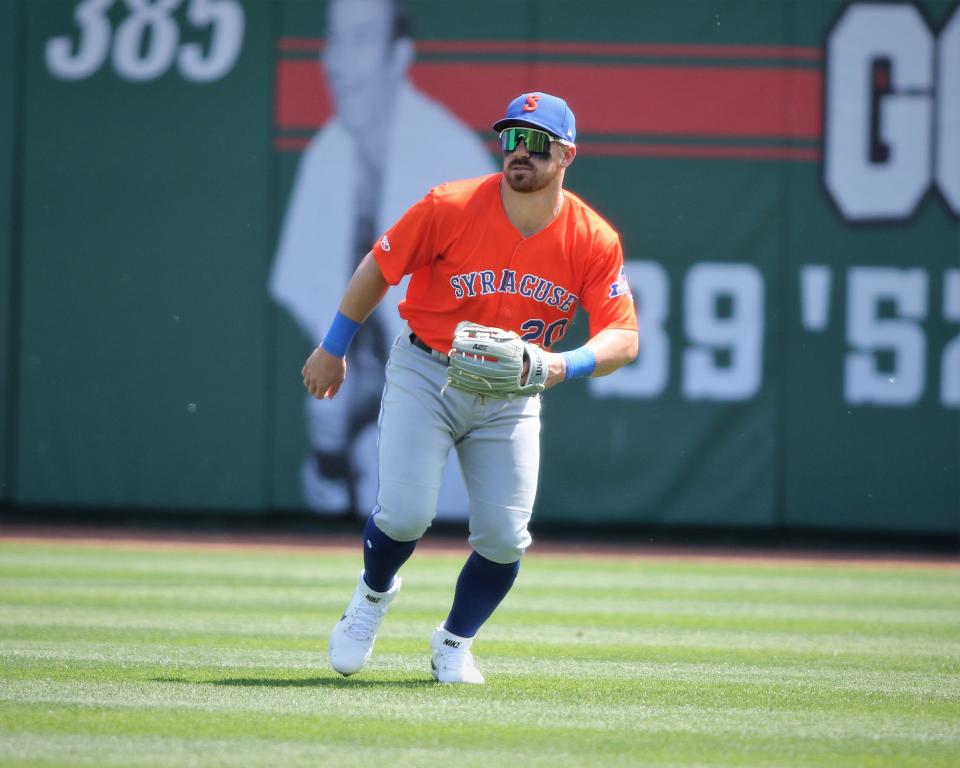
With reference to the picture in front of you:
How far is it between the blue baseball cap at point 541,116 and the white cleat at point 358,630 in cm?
164

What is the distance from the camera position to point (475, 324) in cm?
488

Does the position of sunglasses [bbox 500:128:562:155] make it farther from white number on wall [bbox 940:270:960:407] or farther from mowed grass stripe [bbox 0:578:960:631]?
white number on wall [bbox 940:270:960:407]

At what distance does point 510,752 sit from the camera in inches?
150

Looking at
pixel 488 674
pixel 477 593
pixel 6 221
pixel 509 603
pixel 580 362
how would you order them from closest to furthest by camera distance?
1. pixel 580 362
2. pixel 477 593
3. pixel 488 674
4. pixel 509 603
5. pixel 6 221

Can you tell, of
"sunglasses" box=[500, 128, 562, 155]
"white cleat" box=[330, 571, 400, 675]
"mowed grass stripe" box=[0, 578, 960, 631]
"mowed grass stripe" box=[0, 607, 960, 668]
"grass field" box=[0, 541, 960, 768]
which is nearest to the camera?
"grass field" box=[0, 541, 960, 768]

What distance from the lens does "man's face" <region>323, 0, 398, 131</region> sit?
11.8m

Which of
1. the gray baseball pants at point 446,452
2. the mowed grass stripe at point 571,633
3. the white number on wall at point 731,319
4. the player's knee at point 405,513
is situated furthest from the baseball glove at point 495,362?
the white number on wall at point 731,319

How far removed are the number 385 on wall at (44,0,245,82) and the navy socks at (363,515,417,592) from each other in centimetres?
768

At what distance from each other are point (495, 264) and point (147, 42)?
25.4 ft

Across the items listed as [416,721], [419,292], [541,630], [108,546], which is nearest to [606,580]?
[541,630]

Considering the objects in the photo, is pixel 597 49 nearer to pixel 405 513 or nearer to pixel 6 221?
pixel 6 221

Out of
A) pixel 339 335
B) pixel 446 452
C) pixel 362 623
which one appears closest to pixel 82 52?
pixel 339 335

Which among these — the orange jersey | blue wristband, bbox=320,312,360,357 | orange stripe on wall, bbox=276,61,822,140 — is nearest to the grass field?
blue wristband, bbox=320,312,360,357

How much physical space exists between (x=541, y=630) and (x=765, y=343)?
18.1 ft
